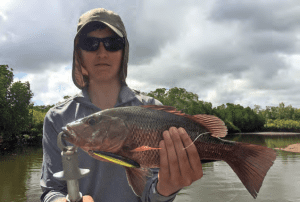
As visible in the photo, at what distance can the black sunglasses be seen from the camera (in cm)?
346

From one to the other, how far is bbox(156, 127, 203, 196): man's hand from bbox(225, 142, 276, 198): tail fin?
0.43 metres

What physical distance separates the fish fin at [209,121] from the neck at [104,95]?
1.10 m

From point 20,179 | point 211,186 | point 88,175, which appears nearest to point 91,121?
point 88,175

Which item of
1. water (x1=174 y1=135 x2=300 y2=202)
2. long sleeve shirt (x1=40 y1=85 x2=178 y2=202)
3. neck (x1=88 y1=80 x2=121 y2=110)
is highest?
neck (x1=88 y1=80 x2=121 y2=110)

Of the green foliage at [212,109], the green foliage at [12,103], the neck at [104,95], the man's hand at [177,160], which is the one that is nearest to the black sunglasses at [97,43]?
the neck at [104,95]

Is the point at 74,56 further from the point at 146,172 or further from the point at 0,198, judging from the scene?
the point at 0,198

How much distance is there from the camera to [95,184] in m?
3.43

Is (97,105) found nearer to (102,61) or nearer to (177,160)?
(102,61)

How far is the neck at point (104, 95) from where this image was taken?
3690mm

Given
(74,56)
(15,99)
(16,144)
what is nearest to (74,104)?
(74,56)

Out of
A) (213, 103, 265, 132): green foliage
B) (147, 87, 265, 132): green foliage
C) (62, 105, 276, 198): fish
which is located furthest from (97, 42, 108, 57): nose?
(213, 103, 265, 132): green foliage

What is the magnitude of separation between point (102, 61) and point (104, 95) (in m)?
0.54

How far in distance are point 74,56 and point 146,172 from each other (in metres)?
2.06

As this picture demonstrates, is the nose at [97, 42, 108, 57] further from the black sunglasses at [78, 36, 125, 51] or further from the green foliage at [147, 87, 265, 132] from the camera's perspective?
the green foliage at [147, 87, 265, 132]
